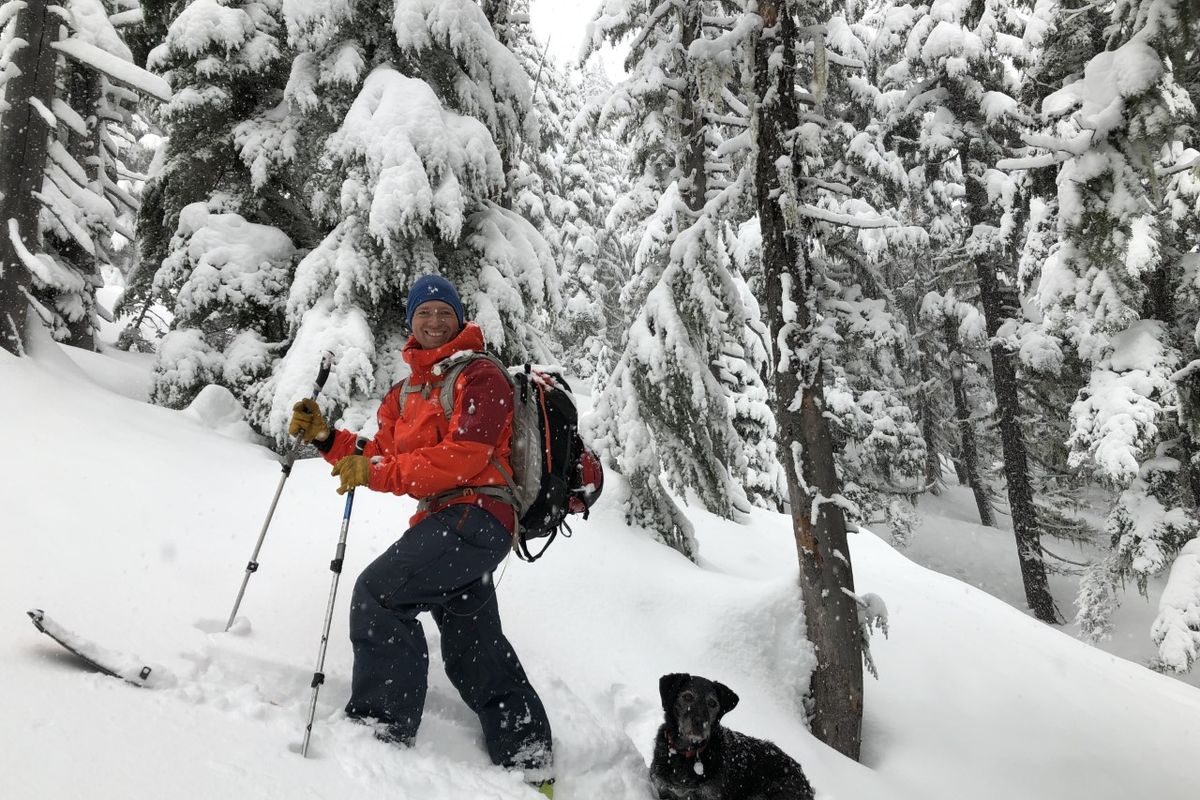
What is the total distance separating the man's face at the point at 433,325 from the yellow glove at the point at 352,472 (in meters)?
0.89

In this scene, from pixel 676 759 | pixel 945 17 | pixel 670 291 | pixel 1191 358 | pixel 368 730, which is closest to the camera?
pixel 368 730

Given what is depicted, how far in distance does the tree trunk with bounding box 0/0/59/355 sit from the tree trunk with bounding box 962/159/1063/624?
1673 centimetres

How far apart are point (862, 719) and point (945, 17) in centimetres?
1448

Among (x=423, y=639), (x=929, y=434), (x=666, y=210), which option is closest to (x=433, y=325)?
(x=423, y=639)

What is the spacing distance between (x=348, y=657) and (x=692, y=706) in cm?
220

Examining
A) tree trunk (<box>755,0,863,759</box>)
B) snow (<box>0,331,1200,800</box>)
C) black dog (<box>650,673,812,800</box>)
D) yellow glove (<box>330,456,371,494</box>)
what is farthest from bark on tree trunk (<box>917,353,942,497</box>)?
yellow glove (<box>330,456,371,494</box>)

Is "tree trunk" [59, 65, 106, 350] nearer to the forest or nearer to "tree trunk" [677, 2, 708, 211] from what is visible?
the forest

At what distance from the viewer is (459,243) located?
848 centimetres

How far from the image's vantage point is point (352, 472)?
11.5 feet

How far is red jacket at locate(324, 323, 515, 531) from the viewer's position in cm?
355

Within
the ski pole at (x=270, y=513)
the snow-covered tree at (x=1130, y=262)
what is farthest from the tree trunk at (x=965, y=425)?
the ski pole at (x=270, y=513)

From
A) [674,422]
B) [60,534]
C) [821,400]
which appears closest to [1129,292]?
[821,400]

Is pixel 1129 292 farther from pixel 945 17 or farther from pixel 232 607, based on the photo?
pixel 232 607

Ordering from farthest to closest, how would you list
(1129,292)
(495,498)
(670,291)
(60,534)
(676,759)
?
(1129,292) → (670,291) → (60,534) → (676,759) → (495,498)
